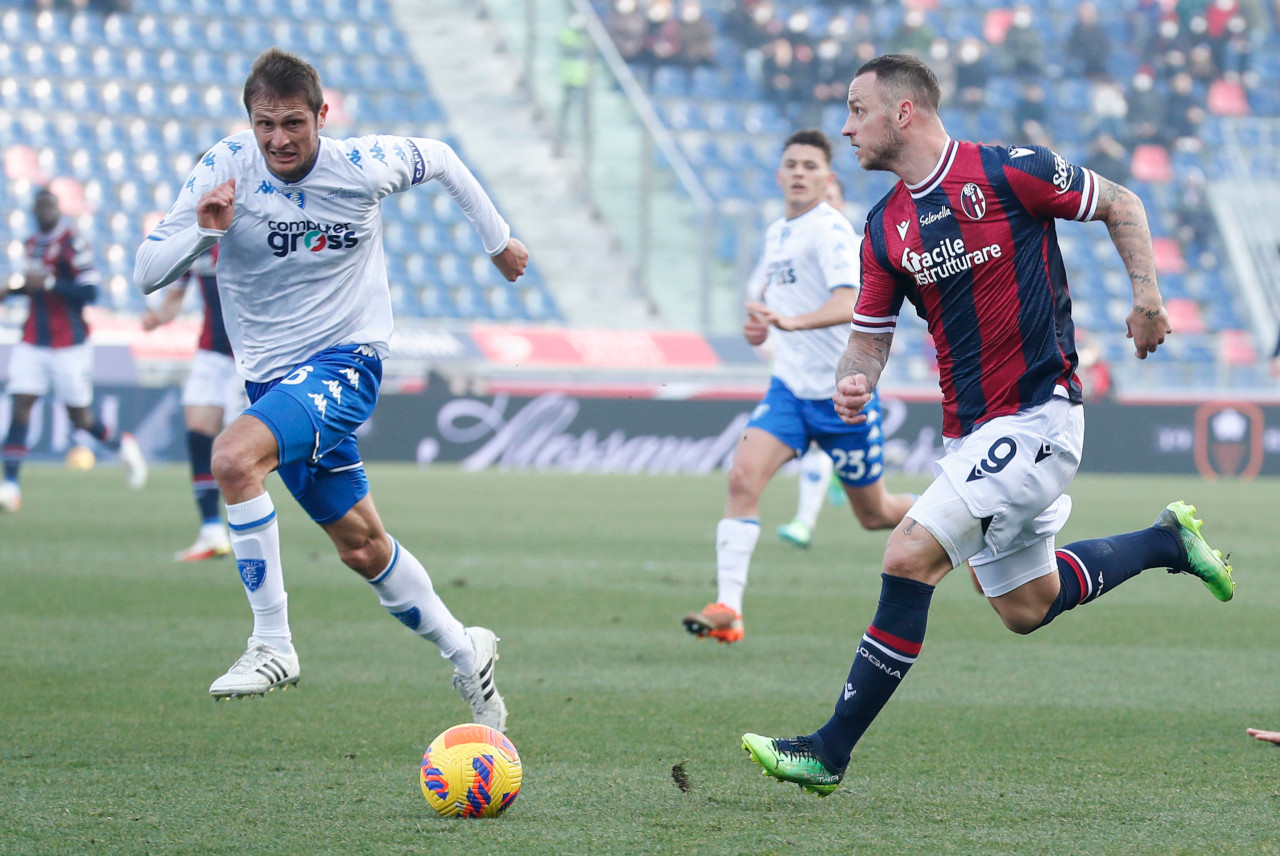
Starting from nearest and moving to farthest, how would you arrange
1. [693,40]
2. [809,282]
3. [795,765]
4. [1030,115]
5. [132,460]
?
[795,765] → [809,282] → [132,460] → [1030,115] → [693,40]

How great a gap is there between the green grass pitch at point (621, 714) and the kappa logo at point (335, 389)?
1.15m

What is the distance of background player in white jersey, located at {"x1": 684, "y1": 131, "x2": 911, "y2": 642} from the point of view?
7.68 meters

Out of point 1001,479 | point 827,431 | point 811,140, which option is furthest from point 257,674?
point 811,140

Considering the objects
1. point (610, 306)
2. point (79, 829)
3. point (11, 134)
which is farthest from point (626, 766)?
point (11, 134)

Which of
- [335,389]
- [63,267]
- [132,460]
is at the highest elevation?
[335,389]

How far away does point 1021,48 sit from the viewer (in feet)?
95.4

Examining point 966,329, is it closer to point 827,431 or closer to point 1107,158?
point 827,431

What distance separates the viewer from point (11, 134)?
24031mm

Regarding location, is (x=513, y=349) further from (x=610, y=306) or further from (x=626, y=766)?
(x=626, y=766)

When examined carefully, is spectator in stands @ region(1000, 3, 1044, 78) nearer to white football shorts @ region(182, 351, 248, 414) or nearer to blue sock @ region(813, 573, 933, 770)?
white football shorts @ region(182, 351, 248, 414)

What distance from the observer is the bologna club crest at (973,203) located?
4.58 meters

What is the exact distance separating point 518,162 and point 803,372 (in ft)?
65.3

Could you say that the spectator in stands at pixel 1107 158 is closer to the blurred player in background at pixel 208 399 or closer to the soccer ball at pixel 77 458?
the soccer ball at pixel 77 458

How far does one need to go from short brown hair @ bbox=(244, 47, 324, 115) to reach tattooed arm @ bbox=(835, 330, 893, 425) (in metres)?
1.91
